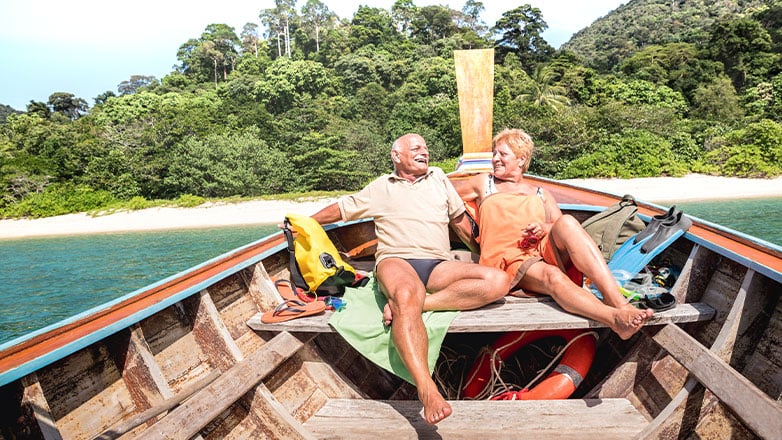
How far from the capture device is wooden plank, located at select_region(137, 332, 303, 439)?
1558 millimetres

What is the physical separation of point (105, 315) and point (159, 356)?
28 cm

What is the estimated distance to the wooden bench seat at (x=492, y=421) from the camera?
189 centimetres

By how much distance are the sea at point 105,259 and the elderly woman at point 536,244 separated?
6892 mm

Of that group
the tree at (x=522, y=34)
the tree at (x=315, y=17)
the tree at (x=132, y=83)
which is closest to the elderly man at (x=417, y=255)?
the tree at (x=522, y=34)

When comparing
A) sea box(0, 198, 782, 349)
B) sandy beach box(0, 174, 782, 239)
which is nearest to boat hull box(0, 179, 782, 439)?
sea box(0, 198, 782, 349)

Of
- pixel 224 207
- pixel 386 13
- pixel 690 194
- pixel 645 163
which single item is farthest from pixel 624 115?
pixel 386 13

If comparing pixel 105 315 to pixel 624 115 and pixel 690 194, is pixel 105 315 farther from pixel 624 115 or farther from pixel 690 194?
pixel 624 115

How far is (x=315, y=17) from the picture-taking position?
62.8m

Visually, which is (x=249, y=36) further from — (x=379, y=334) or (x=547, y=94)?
(x=379, y=334)

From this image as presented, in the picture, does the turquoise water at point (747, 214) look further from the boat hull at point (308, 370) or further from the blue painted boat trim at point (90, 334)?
the blue painted boat trim at point (90, 334)

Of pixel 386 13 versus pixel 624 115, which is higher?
pixel 386 13

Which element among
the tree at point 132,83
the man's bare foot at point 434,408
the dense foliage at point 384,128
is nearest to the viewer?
the man's bare foot at point 434,408

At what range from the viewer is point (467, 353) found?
2.83 meters

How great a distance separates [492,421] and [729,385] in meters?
0.85
